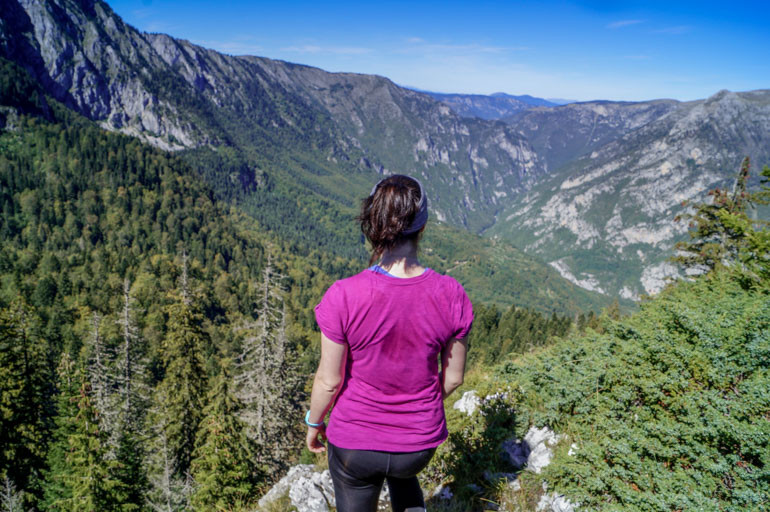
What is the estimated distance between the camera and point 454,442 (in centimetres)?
645

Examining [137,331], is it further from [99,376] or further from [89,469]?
[89,469]

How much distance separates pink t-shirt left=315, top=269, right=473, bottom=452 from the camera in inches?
101

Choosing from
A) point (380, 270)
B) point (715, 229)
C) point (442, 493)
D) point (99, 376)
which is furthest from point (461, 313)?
point (99, 376)

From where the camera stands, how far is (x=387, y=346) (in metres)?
2.64

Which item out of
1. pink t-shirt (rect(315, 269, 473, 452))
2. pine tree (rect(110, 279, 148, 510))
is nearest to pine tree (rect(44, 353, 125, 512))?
pine tree (rect(110, 279, 148, 510))

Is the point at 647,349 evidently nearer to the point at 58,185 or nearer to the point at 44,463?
the point at 44,463

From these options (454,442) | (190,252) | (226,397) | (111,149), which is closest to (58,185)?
(111,149)

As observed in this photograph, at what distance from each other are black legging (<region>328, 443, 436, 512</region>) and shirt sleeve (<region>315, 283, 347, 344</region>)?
86cm

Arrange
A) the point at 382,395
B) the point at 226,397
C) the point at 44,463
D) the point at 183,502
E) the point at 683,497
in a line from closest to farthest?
the point at 382,395 < the point at 683,497 < the point at 226,397 < the point at 183,502 < the point at 44,463

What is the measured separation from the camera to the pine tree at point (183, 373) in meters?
20.2

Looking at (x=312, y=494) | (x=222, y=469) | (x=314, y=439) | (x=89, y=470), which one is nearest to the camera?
(x=314, y=439)

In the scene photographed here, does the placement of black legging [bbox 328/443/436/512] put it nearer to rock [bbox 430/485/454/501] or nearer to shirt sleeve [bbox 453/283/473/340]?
shirt sleeve [bbox 453/283/473/340]

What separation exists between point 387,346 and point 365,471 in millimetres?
933

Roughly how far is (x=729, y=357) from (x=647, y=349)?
39.3 inches
